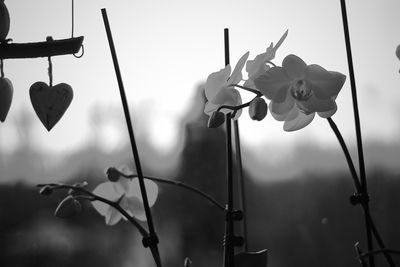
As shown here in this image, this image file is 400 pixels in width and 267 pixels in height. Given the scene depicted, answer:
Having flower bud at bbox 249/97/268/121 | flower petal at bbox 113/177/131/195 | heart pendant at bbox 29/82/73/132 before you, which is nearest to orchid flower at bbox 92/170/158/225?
flower petal at bbox 113/177/131/195

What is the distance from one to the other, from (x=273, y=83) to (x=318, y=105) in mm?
38

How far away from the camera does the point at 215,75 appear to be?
1.31 feet

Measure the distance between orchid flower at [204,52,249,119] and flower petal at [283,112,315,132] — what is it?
45 mm

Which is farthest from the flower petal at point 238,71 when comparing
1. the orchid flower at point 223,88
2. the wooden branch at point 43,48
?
the wooden branch at point 43,48

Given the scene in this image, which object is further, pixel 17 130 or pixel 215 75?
pixel 17 130

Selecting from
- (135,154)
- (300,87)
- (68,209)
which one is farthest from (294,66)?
(68,209)

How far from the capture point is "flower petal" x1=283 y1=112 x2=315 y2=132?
1.26 ft

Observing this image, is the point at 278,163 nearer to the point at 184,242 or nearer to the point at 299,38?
the point at 184,242

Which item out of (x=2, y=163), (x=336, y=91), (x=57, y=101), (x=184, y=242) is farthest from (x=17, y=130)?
(x=336, y=91)

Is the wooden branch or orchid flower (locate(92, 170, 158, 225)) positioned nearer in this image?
the wooden branch

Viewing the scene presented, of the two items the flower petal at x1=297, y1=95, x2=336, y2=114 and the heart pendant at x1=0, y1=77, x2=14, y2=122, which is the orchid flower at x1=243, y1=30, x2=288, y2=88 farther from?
the heart pendant at x1=0, y1=77, x2=14, y2=122

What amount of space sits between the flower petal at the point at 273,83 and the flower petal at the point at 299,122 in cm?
4

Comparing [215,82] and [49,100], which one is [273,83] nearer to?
[215,82]

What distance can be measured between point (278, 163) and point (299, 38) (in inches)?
14.2
